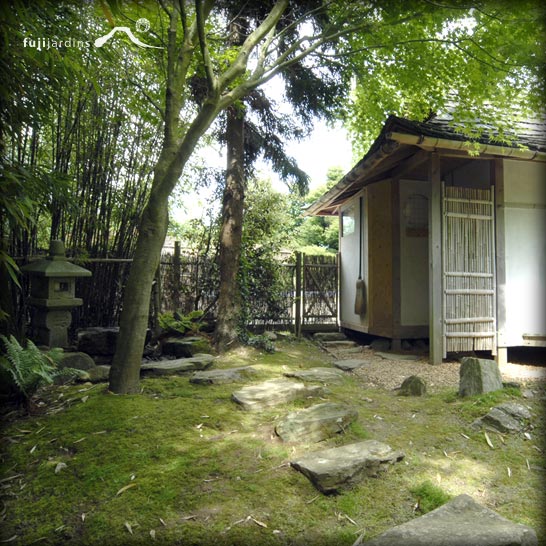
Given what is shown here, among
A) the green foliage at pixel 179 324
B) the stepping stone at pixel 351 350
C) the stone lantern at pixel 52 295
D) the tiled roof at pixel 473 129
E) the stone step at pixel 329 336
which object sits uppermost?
the tiled roof at pixel 473 129

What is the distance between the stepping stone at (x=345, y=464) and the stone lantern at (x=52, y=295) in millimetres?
3064

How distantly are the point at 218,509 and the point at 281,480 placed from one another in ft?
1.39

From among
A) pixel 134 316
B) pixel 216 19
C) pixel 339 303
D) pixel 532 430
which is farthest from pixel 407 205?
pixel 134 316

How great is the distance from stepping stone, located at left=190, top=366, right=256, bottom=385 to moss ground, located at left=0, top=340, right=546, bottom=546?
492 millimetres

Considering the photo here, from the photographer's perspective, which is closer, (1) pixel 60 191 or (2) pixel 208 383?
(1) pixel 60 191

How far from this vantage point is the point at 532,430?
2904 mm

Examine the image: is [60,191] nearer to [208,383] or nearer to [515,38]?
[208,383]

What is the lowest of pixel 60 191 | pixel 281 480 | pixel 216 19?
pixel 281 480

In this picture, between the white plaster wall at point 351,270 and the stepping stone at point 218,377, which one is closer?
the stepping stone at point 218,377

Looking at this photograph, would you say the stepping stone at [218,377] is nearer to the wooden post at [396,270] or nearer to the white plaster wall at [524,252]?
the wooden post at [396,270]

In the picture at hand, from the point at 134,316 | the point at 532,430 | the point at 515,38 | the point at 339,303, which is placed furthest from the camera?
the point at 339,303

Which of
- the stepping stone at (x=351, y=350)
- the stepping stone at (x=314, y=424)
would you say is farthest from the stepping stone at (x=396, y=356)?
the stepping stone at (x=314, y=424)

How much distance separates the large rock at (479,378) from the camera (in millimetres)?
3617

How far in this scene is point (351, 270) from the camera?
8516 millimetres
